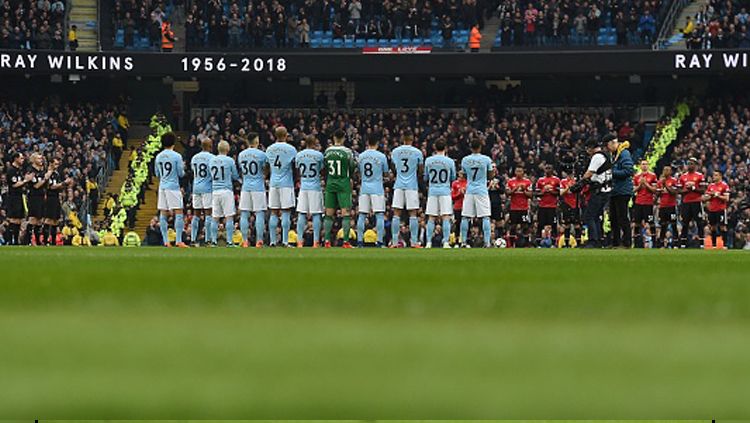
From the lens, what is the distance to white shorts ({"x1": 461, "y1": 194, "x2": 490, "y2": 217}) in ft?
72.5

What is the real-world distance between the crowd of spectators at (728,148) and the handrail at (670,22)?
260 centimetres

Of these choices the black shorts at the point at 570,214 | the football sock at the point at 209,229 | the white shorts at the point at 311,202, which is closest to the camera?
the white shorts at the point at 311,202

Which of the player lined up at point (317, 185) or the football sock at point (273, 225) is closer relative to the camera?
the player lined up at point (317, 185)

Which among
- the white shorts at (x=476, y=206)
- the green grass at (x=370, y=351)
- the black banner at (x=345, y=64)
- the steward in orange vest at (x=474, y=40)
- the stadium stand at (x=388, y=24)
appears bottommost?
the green grass at (x=370, y=351)

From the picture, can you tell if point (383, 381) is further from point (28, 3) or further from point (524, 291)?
point (28, 3)

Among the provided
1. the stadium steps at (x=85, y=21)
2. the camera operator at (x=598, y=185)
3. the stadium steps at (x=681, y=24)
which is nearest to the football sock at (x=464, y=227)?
the camera operator at (x=598, y=185)

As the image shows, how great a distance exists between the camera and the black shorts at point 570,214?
2573cm

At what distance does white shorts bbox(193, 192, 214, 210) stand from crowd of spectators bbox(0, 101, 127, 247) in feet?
32.9

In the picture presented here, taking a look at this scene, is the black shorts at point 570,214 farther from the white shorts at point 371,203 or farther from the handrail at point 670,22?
the handrail at point 670,22

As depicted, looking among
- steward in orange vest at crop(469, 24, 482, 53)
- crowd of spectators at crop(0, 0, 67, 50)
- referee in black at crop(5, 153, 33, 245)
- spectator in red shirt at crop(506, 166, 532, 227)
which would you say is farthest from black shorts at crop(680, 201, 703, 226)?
crowd of spectators at crop(0, 0, 67, 50)

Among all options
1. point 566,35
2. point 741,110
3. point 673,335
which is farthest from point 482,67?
point 673,335

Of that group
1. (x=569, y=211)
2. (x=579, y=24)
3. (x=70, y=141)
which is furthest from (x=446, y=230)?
(x=579, y=24)

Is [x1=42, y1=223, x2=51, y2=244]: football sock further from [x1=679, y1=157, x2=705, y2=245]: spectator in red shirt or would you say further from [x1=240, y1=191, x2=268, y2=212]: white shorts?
[x1=679, y1=157, x2=705, y2=245]: spectator in red shirt

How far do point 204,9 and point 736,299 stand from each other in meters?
38.3
